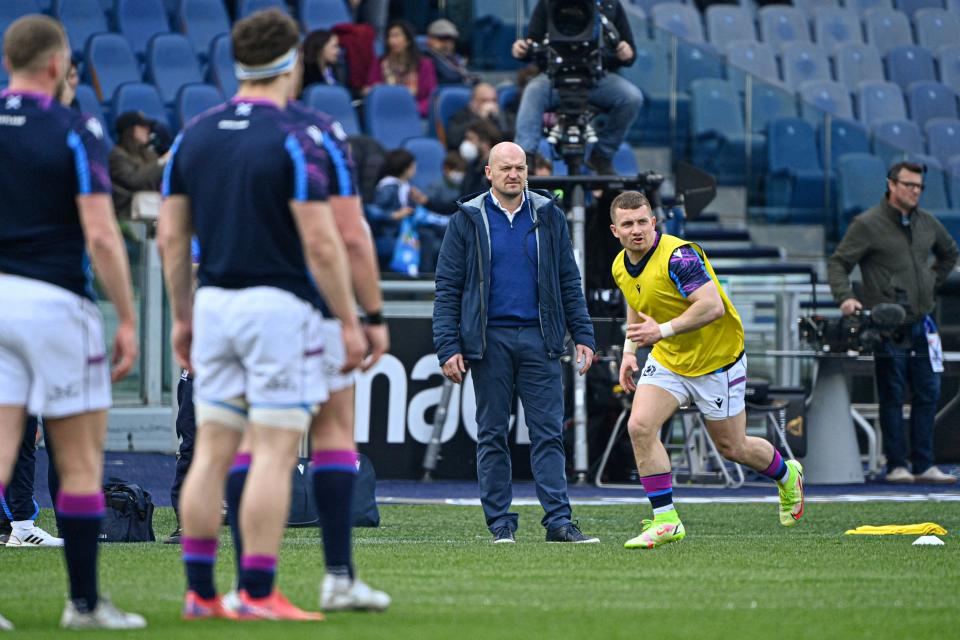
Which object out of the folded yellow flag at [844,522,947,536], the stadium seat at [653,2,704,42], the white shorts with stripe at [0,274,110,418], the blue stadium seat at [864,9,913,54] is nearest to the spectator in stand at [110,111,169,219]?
the folded yellow flag at [844,522,947,536]

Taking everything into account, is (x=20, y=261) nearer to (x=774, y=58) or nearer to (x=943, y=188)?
(x=943, y=188)

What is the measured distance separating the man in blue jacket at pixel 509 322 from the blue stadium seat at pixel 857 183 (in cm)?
843

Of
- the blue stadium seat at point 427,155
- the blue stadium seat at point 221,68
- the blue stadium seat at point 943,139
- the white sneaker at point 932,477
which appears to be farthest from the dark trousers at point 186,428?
the blue stadium seat at point 943,139

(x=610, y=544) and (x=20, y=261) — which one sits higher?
(x=20, y=261)

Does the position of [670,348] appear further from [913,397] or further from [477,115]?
[477,115]

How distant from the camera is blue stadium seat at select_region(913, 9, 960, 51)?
77.5 feet

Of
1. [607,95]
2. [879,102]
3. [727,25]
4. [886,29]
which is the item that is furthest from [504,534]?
[886,29]

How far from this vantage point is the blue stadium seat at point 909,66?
2288 centimetres

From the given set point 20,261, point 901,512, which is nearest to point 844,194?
point 901,512

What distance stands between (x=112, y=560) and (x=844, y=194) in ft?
36.9

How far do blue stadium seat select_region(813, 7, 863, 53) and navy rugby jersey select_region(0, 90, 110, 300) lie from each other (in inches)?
719

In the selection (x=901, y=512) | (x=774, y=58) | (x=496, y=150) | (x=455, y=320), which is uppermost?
(x=774, y=58)

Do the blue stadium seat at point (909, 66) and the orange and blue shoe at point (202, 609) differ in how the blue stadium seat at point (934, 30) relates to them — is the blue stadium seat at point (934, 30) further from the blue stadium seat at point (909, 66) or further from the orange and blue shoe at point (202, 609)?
the orange and blue shoe at point (202, 609)

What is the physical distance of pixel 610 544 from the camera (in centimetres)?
929
